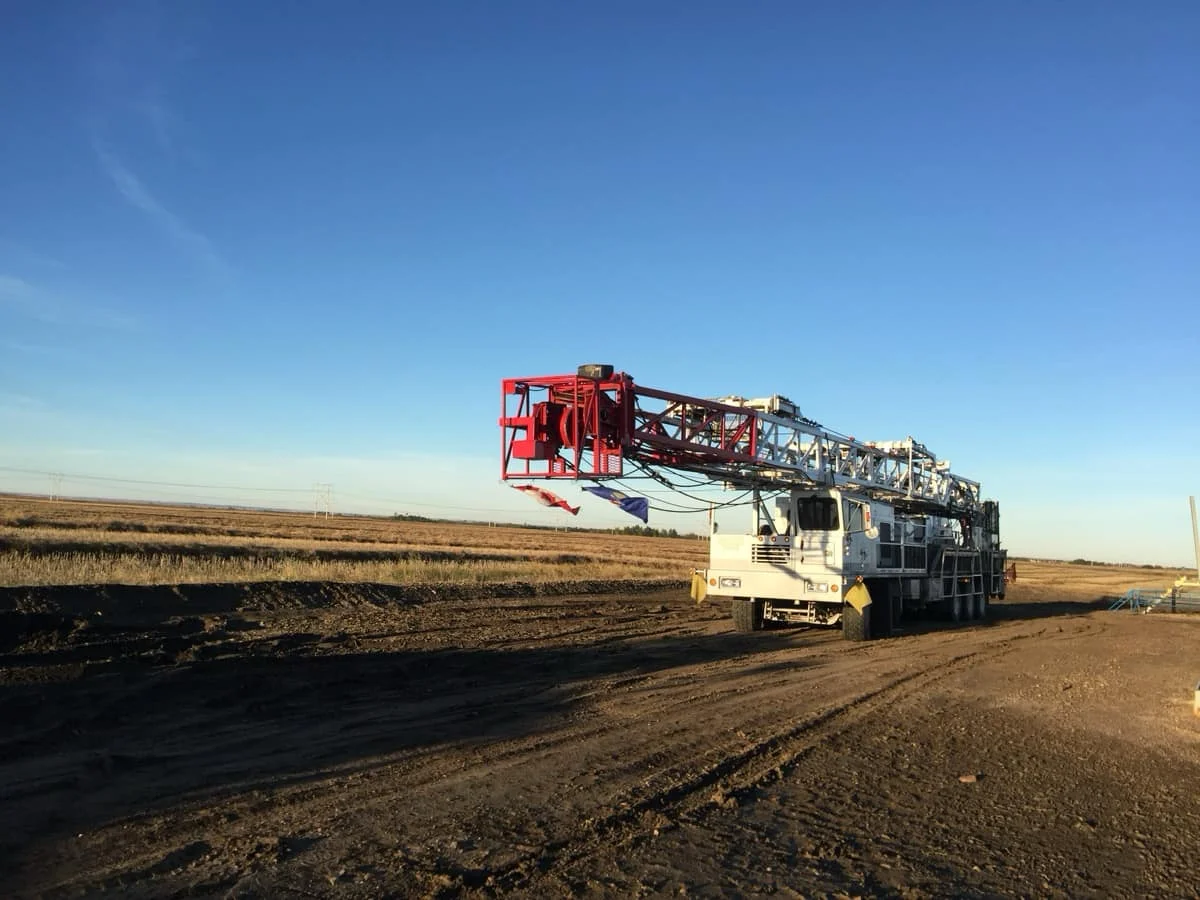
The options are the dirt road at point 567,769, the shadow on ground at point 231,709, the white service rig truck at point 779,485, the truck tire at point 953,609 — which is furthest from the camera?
the truck tire at point 953,609

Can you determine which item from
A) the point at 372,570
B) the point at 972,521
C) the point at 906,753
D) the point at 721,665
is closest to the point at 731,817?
the point at 906,753

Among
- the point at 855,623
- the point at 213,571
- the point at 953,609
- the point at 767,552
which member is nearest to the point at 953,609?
the point at 953,609

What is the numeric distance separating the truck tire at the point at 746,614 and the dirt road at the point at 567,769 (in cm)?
365

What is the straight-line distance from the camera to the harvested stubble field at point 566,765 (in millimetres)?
5500

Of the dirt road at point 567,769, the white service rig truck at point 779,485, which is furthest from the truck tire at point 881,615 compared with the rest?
the dirt road at point 567,769

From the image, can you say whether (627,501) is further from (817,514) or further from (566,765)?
(566,765)

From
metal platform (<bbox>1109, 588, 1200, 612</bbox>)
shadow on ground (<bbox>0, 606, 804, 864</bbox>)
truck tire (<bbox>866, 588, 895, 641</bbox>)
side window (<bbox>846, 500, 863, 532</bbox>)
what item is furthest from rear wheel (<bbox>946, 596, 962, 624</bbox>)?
metal platform (<bbox>1109, 588, 1200, 612</bbox>)

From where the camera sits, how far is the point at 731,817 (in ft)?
21.4

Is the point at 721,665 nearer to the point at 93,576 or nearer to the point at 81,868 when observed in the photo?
the point at 81,868

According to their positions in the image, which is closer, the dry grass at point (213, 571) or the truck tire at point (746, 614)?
the truck tire at point (746, 614)

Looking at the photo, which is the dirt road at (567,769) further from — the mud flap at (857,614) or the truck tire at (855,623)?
the truck tire at (855,623)

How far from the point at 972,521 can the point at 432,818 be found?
25.9m

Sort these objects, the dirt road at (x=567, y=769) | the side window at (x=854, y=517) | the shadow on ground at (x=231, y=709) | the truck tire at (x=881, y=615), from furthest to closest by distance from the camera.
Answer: the truck tire at (x=881, y=615) < the side window at (x=854, y=517) < the shadow on ground at (x=231, y=709) < the dirt road at (x=567, y=769)

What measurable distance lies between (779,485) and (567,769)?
11.6 m
